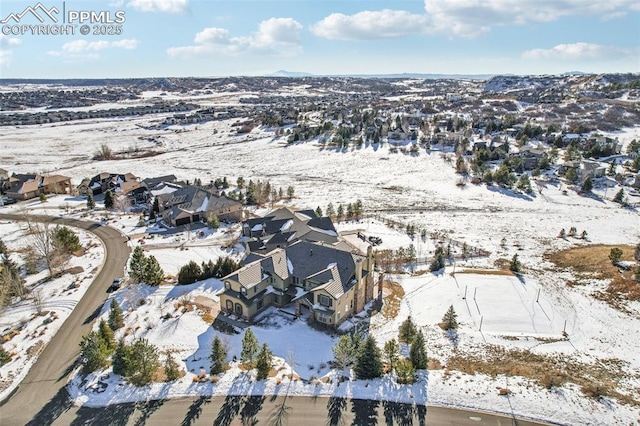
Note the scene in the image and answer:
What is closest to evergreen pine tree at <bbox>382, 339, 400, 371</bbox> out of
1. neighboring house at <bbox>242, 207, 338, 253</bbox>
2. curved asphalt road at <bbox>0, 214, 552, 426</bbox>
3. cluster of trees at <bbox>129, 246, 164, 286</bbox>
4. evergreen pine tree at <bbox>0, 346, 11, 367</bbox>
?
curved asphalt road at <bbox>0, 214, 552, 426</bbox>

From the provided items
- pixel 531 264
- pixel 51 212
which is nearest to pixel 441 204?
pixel 531 264

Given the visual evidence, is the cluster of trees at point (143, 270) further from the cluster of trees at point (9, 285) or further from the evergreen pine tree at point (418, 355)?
the evergreen pine tree at point (418, 355)

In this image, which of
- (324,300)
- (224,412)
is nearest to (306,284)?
(324,300)

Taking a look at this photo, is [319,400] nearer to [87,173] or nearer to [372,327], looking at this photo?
[372,327]

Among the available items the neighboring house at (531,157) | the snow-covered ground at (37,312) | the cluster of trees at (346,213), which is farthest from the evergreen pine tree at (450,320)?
the neighboring house at (531,157)

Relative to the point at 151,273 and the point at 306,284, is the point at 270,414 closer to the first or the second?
the point at 306,284

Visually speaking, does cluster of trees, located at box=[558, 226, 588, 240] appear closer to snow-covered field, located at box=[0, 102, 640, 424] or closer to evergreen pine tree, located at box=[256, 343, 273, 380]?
snow-covered field, located at box=[0, 102, 640, 424]
